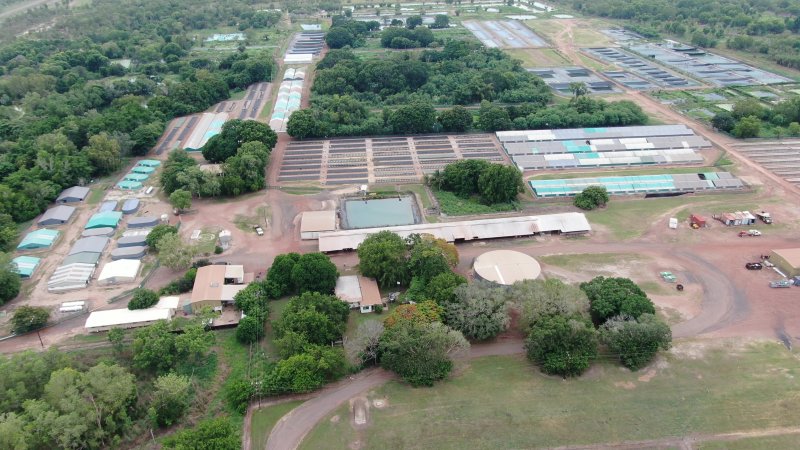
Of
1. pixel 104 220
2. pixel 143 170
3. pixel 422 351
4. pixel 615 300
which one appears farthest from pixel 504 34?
pixel 422 351

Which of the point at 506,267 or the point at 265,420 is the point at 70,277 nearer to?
the point at 265,420

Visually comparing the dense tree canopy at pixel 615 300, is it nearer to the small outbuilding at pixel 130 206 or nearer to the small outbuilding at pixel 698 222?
the small outbuilding at pixel 698 222

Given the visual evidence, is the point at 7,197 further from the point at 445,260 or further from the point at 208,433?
the point at 445,260

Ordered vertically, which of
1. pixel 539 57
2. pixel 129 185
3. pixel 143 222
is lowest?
pixel 143 222

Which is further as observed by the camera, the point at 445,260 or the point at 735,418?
the point at 445,260

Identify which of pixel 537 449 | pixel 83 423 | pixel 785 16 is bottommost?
pixel 537 449

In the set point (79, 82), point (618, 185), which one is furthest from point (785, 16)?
point (79, 82)

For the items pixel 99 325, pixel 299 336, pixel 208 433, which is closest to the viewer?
pixel 208 433

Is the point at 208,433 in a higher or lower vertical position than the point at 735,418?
higher
